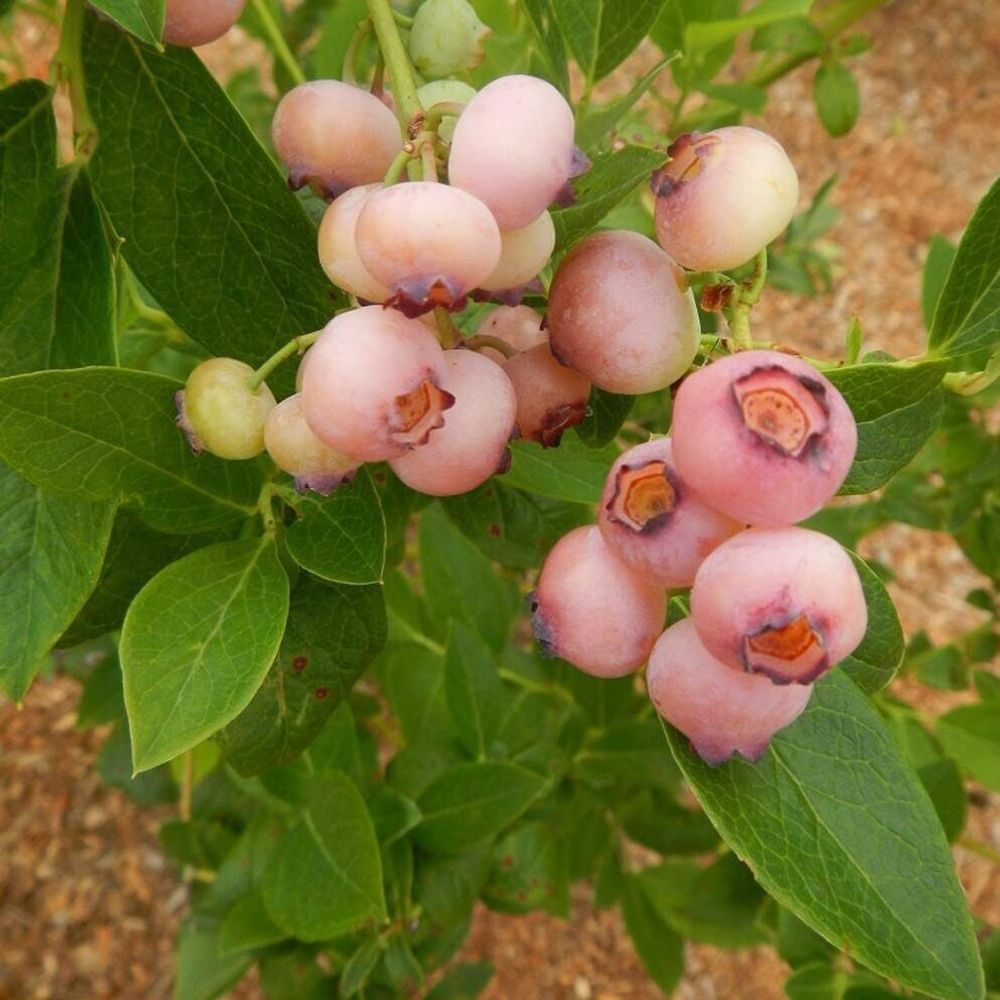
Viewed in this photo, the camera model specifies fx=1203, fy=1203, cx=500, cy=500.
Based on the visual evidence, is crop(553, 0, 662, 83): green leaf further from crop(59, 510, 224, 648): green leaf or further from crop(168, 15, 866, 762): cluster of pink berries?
crop(59, 510, 224, 648): green leaf

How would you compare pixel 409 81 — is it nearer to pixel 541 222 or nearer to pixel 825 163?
pixel 541 222

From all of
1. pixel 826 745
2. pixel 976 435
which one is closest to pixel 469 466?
pixel 826 745

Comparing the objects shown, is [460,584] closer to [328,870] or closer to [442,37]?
[328,870]

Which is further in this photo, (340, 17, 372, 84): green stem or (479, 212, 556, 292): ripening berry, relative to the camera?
(340, 17, 372, 84): green stem

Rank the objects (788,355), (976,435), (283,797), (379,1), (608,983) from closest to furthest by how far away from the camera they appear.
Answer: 1. (788,355)
2. (379,1)
3. (283,797)
4. (976,435)
5. (608,983)

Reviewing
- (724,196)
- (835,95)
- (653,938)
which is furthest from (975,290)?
(653,938)

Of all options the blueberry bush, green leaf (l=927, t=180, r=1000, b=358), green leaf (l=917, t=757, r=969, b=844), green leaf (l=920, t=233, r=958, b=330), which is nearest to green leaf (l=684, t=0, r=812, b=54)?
the blueberry bush
